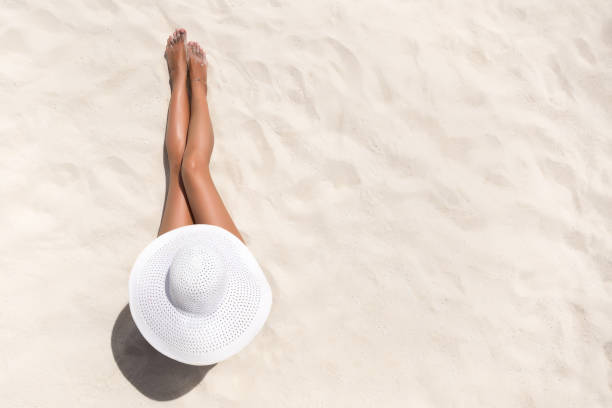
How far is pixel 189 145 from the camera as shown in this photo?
2.87 meters

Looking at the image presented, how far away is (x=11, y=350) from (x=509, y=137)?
9.63ft

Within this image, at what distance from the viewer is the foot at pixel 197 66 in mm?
3074

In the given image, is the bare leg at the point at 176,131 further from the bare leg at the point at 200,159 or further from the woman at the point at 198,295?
the woman at the point at 198,295

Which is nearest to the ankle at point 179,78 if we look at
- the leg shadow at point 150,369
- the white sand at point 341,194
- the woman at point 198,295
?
the white sand at point 341,194

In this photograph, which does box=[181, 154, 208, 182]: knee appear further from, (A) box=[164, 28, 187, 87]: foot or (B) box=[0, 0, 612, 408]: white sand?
(A) box=[164, 28, 187, 87]: foot

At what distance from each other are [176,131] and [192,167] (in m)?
0.33

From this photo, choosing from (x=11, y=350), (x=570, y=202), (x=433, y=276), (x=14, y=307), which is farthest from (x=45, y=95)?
(x=570, y=202)

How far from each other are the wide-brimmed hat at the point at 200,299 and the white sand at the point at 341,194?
2.11 ft

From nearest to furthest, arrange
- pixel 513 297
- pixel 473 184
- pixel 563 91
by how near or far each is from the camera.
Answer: pixel 513 297
pixel 473 184
pixel 563 91

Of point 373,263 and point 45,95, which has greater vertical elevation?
point 373,263

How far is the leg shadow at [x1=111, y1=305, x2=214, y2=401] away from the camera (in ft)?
8.46

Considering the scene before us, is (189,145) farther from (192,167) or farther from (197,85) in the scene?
(197,85)

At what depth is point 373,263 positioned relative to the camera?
113 inches

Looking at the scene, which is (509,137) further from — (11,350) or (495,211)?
(11,350)
